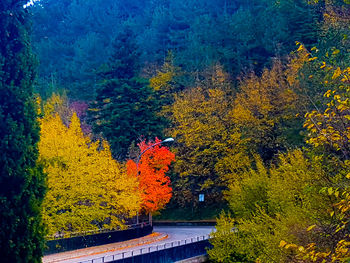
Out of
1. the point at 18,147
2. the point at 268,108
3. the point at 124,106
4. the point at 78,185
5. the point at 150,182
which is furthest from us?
the point at 124,106

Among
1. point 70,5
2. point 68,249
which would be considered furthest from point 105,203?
point 70,5

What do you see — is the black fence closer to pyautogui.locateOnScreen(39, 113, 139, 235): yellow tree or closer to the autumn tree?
pyautogui.locateOnScreen(39, 113, 139, 235): yellow tree

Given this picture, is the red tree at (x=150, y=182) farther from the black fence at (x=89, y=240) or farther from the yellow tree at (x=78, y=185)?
the black fence at (x=89, y=240)

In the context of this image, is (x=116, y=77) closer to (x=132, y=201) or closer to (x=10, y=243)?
(x=132, y=201)

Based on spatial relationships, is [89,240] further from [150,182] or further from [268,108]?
[268,108]

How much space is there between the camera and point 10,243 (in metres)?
Answer: 11.6

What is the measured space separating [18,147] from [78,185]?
56.0ft

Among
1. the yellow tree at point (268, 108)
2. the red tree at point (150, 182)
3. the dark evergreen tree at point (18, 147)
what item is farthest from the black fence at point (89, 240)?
the yellow tree at point (268, 108)

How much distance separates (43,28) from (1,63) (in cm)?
7344

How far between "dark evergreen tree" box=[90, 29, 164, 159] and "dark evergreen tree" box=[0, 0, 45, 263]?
1367 inches

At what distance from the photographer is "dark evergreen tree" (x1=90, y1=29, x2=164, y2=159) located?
4978cm

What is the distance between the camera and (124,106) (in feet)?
166

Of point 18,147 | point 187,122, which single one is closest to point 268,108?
point 187,122

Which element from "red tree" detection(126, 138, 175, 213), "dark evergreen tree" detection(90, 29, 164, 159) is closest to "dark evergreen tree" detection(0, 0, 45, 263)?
"red tree" detection(126, 138, 175, 213)
